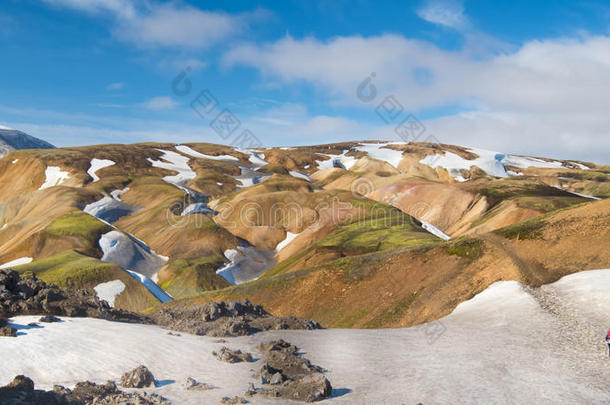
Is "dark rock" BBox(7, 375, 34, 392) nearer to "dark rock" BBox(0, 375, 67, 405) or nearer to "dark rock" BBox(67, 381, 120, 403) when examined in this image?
"dark rock" BBox(0, 375, 67, 405)

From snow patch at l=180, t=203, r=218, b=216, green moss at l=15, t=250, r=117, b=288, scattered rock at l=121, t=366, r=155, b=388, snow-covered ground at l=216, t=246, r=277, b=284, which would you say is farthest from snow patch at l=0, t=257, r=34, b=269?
scattered rock at l=121, t=366, r=155, b=388

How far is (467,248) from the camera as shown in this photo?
41062mm

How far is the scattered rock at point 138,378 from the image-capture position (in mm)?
16672

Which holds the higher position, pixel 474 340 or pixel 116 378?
pixel 116 378

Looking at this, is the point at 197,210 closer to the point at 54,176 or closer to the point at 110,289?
the point at 110,289

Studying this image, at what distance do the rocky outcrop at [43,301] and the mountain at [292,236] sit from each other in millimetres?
20642

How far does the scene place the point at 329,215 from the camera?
111 metres

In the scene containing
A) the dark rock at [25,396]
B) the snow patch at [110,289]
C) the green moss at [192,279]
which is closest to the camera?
the dark rock at [25,396]

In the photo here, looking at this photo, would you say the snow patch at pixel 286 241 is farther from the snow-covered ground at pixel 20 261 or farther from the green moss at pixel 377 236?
the snow-covered ground at pixel 20 261

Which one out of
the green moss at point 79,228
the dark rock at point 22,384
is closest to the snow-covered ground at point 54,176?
the green moss at point 79,228

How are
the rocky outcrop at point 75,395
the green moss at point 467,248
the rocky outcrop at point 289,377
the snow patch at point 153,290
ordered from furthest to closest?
the snow patch at point 153,290 < the green moss at point 467,248 < the rocky outcrop at point 289,377 < the rocky outcrop at point 75,395

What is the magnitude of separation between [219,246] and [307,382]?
85.1 m

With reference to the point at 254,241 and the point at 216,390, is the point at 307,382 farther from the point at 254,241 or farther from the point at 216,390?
the point at 254,241

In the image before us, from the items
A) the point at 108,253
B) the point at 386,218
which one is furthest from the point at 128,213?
the point at 386,218
